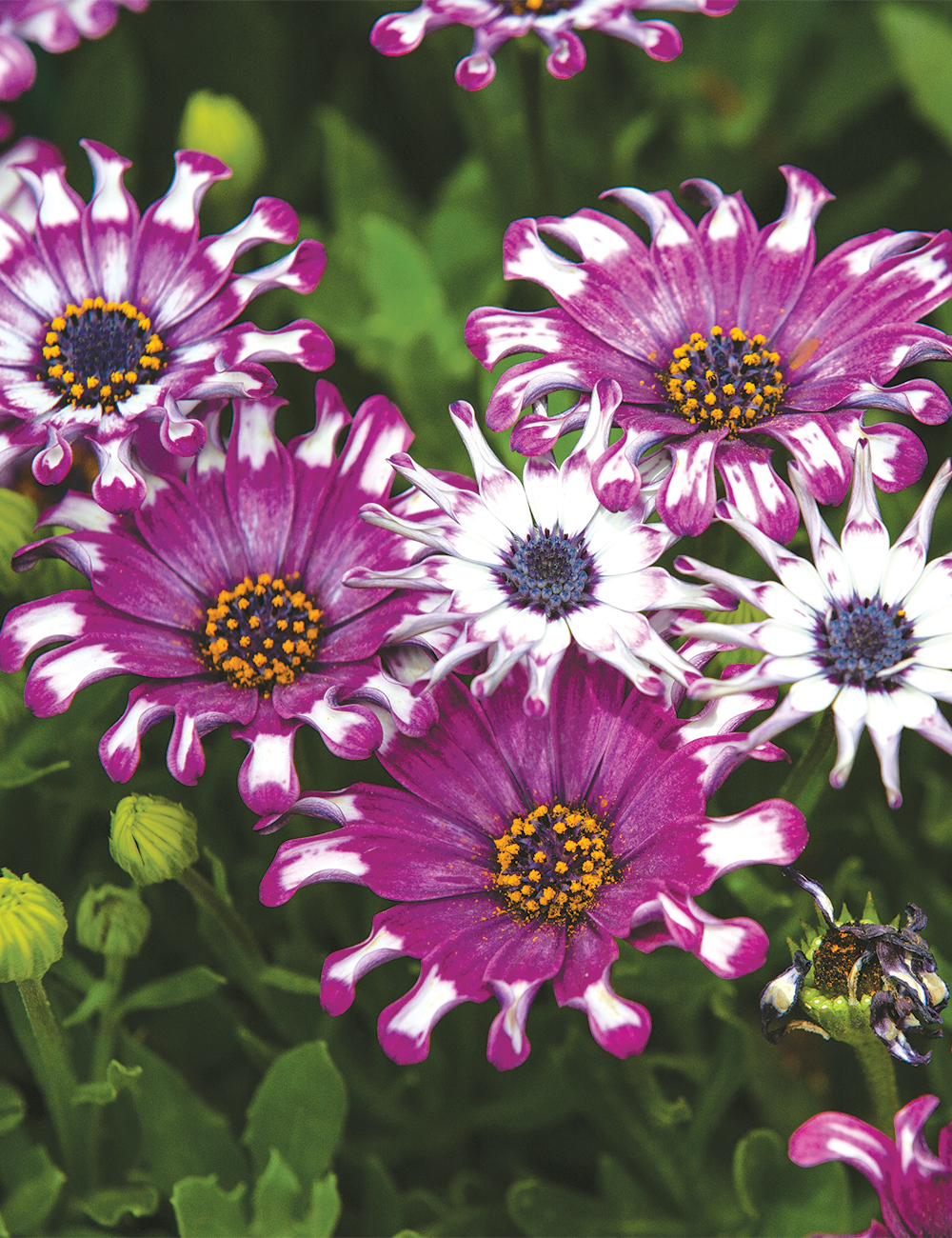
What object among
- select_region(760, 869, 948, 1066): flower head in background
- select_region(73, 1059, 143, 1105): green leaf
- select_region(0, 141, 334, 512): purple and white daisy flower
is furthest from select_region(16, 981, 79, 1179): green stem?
select_region(760, 869, 948, 1066): flower head in background

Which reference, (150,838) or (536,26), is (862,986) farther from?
(536,26)

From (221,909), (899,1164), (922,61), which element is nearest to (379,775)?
(221,909)

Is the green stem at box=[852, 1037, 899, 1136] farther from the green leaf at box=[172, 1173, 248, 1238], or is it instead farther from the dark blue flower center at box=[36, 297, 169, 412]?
the dark blue flower center at box=[36, 297, 169, 412]

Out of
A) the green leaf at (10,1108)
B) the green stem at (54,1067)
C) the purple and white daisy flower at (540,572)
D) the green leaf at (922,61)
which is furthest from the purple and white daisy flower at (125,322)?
the green leaf at (922,61)

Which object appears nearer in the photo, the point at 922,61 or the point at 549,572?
the point at 549,572

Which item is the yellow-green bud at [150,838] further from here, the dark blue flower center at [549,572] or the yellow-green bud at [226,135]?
the yellow-green bud at [226,135]

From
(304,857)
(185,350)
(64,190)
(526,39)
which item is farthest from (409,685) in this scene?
(526,39)

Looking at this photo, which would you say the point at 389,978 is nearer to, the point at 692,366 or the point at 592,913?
the point at 592,913
